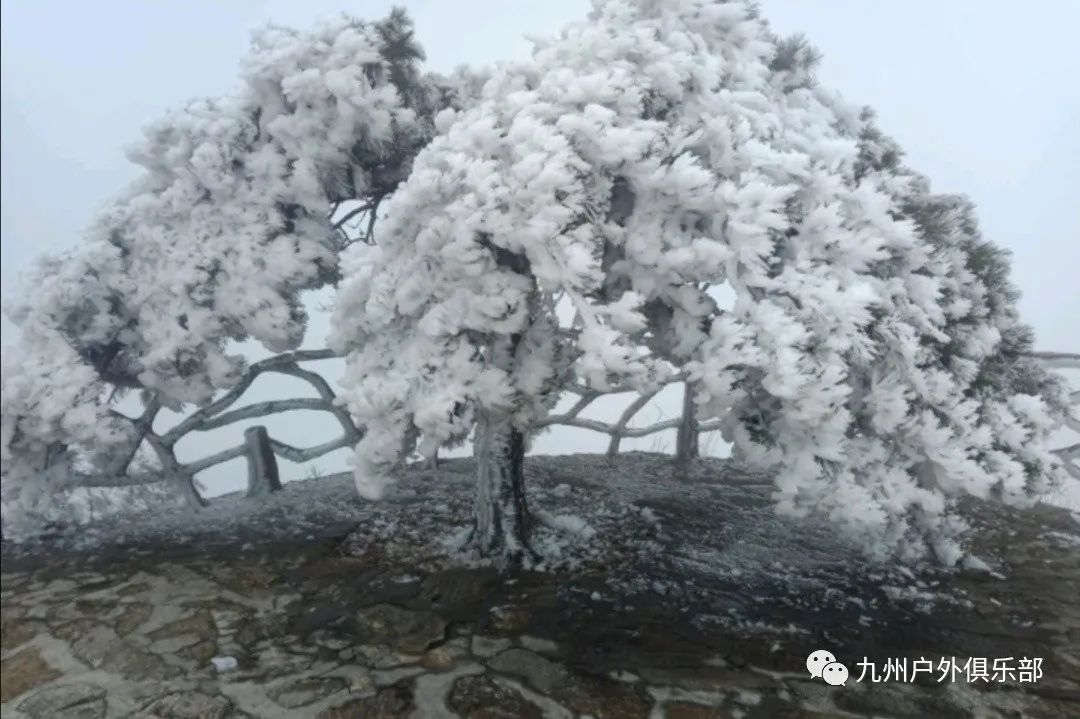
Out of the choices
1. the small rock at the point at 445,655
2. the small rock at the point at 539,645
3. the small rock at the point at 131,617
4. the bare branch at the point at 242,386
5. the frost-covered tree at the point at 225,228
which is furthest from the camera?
the bare branch at the point at 242,386

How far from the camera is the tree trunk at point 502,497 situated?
4.75m

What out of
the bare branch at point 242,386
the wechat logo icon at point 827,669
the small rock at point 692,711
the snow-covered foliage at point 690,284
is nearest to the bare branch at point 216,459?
the bare branch at point 242,386

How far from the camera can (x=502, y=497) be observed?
15.8 feet

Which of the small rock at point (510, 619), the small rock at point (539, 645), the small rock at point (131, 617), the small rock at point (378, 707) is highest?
the small rock at point (510, 619)

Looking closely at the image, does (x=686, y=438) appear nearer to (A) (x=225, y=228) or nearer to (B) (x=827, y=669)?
(B) (x=827, y=669)

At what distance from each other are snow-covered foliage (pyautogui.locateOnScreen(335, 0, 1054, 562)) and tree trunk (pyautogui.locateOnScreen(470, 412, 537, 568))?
0.40 metres

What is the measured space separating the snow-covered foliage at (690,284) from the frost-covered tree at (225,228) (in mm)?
1099

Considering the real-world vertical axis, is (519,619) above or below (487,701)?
above

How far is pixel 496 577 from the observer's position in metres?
4.60

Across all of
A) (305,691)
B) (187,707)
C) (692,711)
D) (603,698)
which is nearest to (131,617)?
(187,707)

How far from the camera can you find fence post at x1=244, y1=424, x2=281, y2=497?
21.6ft

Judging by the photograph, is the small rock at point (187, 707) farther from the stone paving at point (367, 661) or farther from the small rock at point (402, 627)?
the small rock at point (402, 627)

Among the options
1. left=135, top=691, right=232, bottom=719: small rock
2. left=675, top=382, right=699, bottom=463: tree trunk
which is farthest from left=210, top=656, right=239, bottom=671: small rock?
left=675, top=382, right=699, bottom=463: tree trunk

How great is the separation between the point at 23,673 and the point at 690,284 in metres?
3.59
